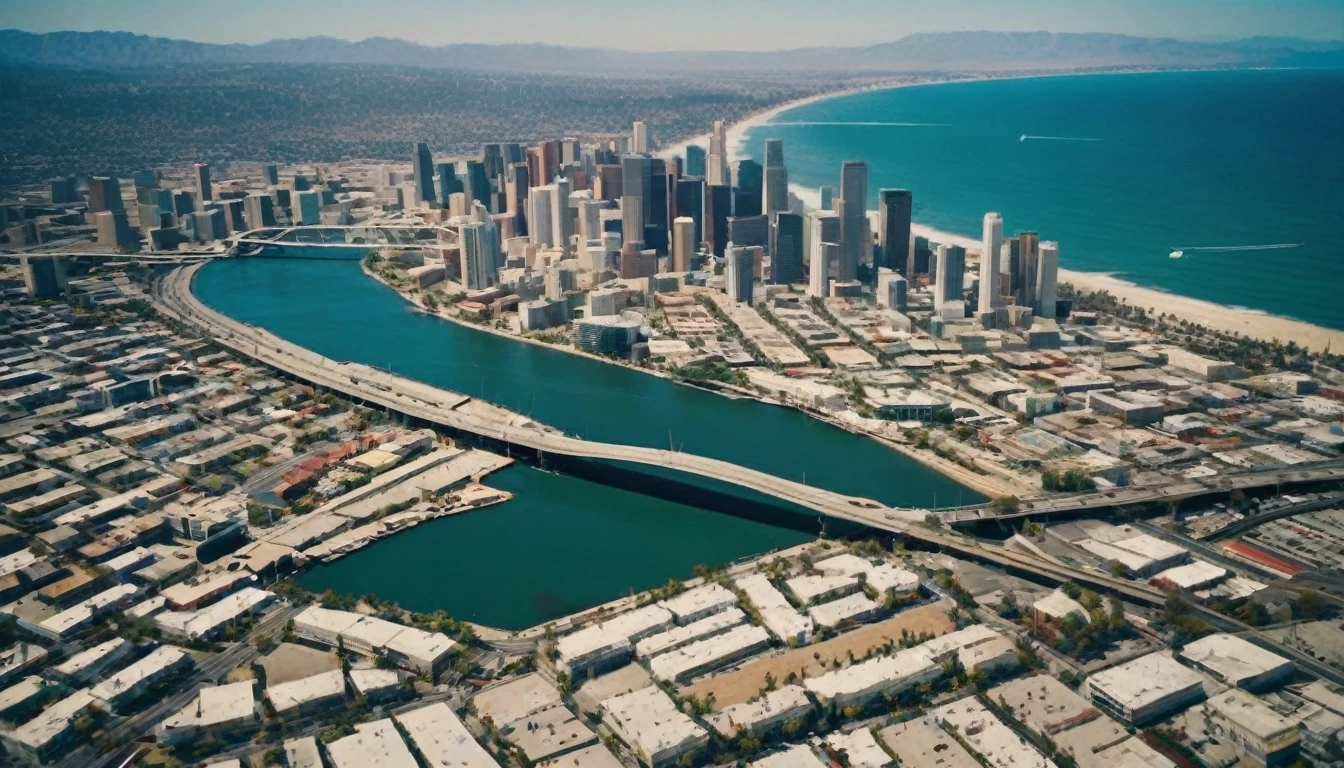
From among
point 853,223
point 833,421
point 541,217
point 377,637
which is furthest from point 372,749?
point 541,217

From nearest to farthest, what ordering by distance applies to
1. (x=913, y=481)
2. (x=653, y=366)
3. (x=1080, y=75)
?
(x=913, y=481)
(x=653, y=366)
(x=1080, y=75)

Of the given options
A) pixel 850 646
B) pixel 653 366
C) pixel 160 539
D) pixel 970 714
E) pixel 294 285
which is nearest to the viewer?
pixel 970 714

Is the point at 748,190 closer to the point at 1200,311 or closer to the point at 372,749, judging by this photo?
the point at 1200,311

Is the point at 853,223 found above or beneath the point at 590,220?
above

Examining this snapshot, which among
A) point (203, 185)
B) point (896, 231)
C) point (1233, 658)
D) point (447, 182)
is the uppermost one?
point (203, 185)

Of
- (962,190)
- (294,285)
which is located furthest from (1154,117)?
(294,285)

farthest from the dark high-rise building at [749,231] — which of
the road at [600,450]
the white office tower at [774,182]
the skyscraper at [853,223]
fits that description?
the road at [600,450]

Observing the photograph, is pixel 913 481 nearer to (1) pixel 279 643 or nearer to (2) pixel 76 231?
(1) pixel 279 643
